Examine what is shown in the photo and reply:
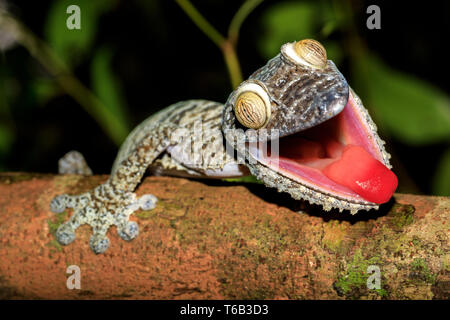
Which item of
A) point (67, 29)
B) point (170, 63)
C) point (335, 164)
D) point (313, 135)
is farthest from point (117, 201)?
point (170, 63)

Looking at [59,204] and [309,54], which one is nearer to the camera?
[309,54]

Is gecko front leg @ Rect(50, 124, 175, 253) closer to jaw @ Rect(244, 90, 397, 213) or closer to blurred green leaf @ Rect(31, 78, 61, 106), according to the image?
jaw @ Rect(244, 90, 397, 213)

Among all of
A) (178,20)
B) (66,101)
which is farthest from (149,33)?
(66,101)

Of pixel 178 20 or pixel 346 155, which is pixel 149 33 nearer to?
pixel 178 20

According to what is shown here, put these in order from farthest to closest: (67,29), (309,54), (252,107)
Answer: (67,29) < (309,54) < (252,107)

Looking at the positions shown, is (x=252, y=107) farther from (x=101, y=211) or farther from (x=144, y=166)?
(x=101, y=211)

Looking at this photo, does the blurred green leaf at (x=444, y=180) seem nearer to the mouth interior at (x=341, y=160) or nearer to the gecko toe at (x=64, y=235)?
the mouth interior at (x=341, y=160)

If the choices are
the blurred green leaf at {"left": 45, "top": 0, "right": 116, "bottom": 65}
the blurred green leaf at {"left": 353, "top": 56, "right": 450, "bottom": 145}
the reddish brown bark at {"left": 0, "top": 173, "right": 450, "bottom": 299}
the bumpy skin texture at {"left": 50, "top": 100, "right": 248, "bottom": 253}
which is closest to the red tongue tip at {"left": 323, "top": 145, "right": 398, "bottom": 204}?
the reddish brown bark at {"left": 0, "top": 173, "right": 450, "bottom": 299}
